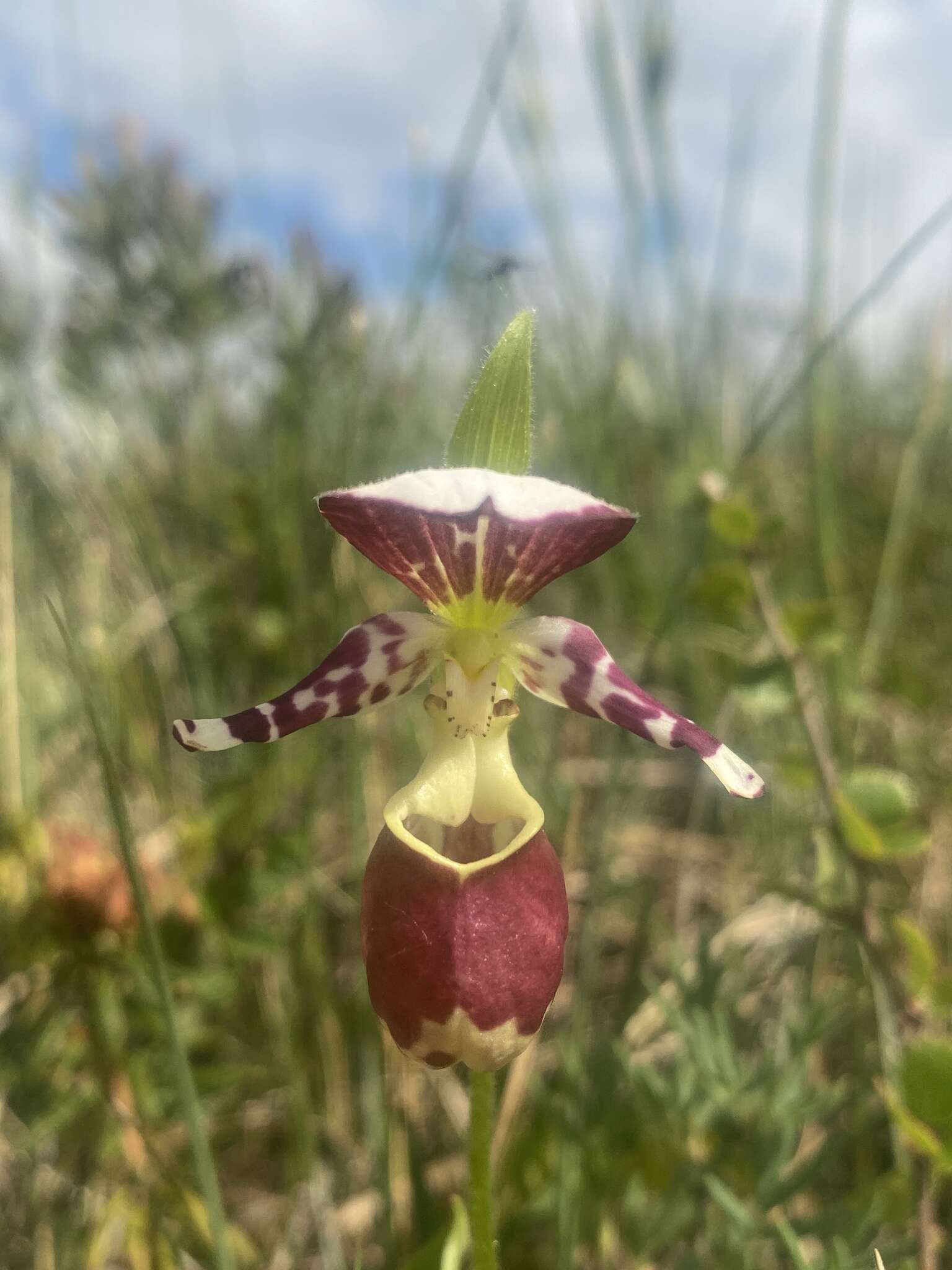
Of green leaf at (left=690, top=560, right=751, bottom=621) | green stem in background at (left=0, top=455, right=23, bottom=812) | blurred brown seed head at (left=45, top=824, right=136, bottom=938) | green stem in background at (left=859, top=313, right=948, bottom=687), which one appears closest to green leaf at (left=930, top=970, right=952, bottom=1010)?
green leaf at (left=690, top=560, right=751, bottom=621)

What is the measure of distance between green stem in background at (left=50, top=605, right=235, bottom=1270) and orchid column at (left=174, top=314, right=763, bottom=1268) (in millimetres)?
90

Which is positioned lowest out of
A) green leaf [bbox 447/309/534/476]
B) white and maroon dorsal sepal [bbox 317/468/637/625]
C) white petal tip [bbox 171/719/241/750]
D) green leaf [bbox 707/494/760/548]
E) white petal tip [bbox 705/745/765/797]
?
white petal tip [bbox 705/745/765/797]

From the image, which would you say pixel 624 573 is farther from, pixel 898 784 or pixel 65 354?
pixel 65 354

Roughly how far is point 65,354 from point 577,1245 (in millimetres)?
2691

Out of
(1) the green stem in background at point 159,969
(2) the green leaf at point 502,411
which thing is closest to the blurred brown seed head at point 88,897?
(1) the green stem in background at point 159,969

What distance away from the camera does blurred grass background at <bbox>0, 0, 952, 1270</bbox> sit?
128 cm

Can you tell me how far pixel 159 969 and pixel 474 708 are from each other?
441mm

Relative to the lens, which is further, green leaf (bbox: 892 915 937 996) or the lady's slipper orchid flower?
green leaf (bbox: 892 915 937 996)

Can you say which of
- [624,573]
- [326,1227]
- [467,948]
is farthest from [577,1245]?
[624,573]

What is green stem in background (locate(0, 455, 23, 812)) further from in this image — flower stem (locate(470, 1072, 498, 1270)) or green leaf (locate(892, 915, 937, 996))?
green leaf (locate(892, 915, 937, 996))

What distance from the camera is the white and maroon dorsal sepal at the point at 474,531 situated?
32.8 inches

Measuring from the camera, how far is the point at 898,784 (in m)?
1.25

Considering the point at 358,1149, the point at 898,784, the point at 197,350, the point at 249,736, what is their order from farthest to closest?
the point at 197,350, the point at 358,1149, the point at 898,784, the point at 249,736

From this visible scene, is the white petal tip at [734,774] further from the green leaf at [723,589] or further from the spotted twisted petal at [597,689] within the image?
the green leaf at [723,589]
